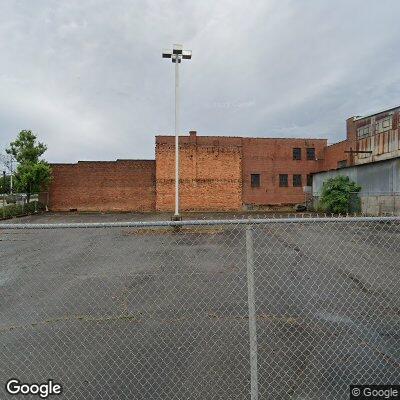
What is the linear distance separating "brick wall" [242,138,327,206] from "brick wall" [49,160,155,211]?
10.9m

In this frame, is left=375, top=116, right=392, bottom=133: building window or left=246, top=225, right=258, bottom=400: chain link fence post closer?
left=246, top=225, right=258, bottom=400: chain link fence post

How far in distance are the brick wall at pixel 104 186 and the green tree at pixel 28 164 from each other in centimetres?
285

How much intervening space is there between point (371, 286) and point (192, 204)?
28353 mm

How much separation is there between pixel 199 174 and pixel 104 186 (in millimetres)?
10607

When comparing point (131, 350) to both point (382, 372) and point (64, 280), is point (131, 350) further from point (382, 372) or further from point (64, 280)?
point (64, 280)

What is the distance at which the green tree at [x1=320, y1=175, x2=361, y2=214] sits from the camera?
92.6ft

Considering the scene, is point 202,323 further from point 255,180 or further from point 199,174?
point 255,180

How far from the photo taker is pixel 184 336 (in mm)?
4883

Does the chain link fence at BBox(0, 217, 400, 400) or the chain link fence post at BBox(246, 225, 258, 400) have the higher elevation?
the chain link fence post at BBox(246, 225, 258, 400)

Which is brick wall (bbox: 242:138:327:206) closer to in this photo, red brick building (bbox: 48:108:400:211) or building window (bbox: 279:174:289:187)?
red brick building (bbox: 48:108:400:211)

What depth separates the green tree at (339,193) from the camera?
92.6 feet

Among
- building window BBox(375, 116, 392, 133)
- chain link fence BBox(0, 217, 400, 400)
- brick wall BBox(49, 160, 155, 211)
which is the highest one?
building window BBox(375, 116, 392, 133)

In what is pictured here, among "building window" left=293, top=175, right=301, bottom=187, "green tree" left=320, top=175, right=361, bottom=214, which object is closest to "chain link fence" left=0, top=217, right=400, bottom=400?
"green tree" left=320, top=175, right=361, bottom=214

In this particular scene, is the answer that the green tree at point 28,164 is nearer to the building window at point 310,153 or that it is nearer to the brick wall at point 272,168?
the brick wall at point 272,168
